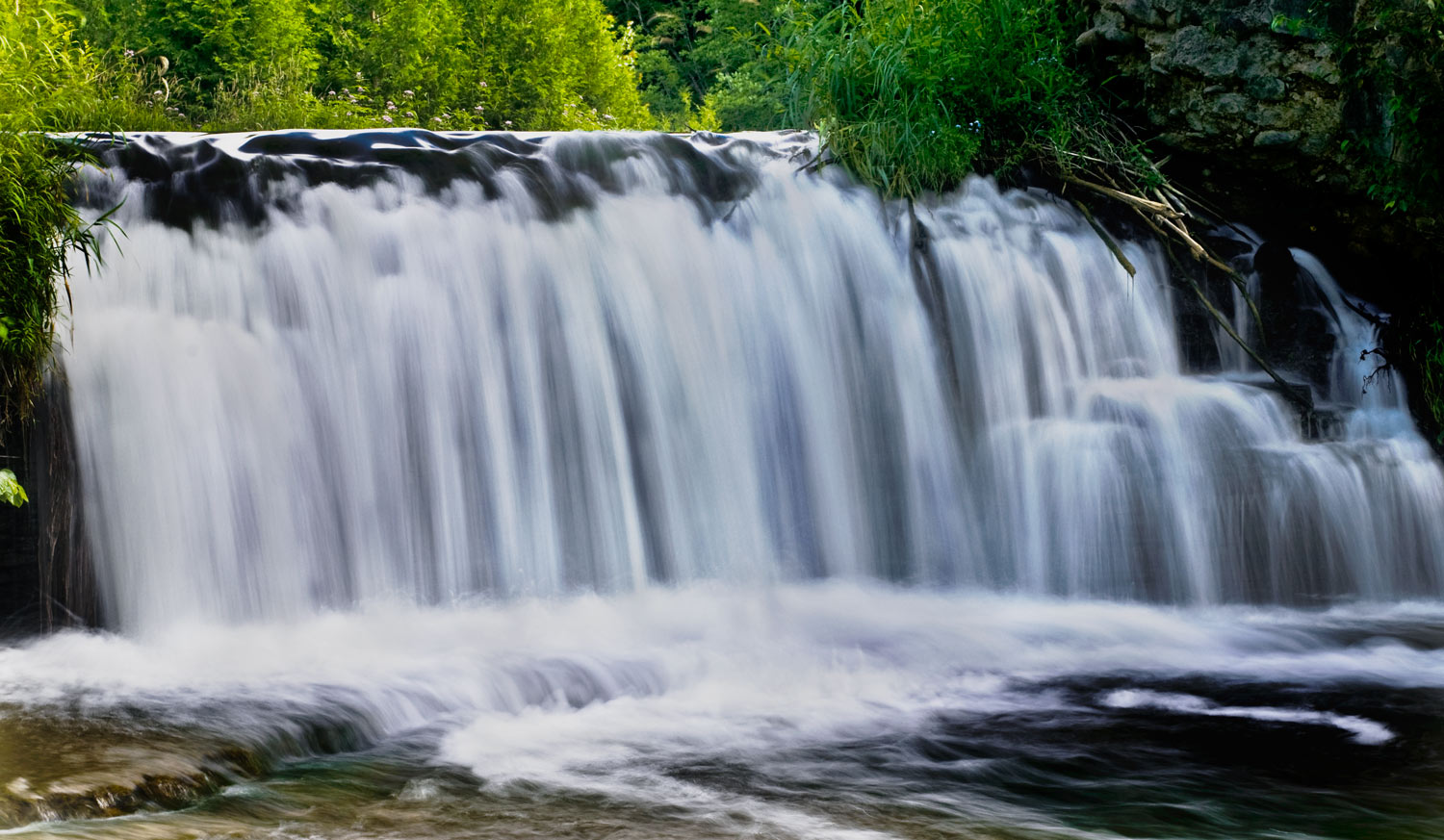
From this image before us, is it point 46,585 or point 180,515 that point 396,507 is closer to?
point 180,515

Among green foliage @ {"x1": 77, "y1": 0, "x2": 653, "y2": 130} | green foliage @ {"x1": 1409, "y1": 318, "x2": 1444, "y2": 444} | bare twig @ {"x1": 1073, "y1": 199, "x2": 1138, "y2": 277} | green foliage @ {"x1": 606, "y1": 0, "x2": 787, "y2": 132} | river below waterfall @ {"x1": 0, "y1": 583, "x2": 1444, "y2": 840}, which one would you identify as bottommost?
river below waterfall @ {"x1": 0, "y1": 583, "x2": 1444, "y2": 840}

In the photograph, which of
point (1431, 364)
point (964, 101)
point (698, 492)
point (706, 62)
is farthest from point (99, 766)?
point (706, 62)

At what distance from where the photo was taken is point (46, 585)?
5.32 meters

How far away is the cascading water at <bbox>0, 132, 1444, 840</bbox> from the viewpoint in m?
4.50

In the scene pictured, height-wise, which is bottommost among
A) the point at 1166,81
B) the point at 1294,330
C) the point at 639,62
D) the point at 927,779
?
the point at 927,779

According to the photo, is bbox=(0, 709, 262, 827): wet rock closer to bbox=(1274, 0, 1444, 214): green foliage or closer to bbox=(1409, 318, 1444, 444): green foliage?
bbox=(1274, 0, 1444, 214): green foliage

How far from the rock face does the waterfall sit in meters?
0.44

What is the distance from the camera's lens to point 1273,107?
6.68 m

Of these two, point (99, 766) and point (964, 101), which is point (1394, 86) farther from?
point (99, 766)

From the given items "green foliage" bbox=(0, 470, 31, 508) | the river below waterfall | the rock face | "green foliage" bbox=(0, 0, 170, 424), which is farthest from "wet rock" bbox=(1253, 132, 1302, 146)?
"green foliage" bbox=(0, 470, 31, 508)

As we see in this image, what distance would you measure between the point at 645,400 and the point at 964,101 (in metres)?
2.70

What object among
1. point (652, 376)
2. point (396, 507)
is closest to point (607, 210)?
point (652, 376)

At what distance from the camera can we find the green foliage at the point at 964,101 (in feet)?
23.8

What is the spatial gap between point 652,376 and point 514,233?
99 centimetres
